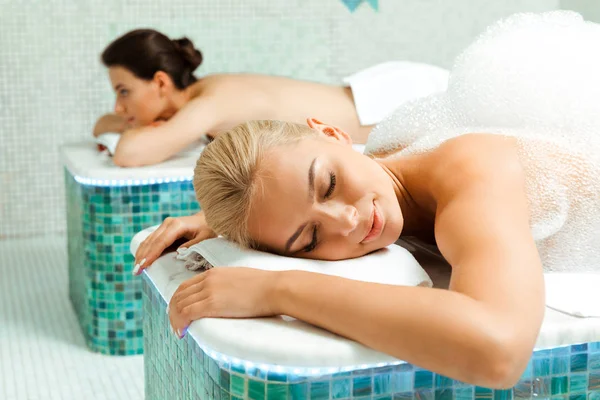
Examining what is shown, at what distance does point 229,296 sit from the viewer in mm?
1286

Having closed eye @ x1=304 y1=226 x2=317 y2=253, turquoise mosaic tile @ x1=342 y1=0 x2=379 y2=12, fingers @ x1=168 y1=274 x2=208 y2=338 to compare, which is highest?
turquoise mosaic tile @ x1=342 y1=0 x2=379 y2=12

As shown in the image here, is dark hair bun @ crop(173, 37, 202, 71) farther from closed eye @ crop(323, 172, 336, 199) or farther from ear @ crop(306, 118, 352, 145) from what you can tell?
closed eye @ crop(323, 172, 336, 199)

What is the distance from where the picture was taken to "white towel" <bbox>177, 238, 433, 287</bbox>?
1417 mm

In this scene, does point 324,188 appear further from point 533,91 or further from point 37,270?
point 37,270

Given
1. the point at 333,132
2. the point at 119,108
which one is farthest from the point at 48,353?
the point at 333,132

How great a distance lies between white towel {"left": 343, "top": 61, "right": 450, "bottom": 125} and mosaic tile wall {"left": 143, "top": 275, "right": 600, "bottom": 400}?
6.45 ft

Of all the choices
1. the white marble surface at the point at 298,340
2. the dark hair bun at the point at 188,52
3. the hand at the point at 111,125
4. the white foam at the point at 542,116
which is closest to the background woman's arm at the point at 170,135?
the dark hair bun at the point at 188,52

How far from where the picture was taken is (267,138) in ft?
→ 4.85

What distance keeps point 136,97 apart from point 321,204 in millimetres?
1979

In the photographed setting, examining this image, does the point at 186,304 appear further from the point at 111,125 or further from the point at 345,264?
the point at 111,125

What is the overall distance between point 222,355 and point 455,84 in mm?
1090

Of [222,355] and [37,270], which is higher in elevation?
[222,355]

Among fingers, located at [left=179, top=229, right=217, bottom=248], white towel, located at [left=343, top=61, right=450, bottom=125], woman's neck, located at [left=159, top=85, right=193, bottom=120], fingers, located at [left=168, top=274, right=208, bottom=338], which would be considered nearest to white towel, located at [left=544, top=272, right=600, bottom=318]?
fingers, located at [left=168, top=274, right=208, bottom=338]

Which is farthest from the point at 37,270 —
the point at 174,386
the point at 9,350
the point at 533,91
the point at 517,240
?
the point at 517,240
